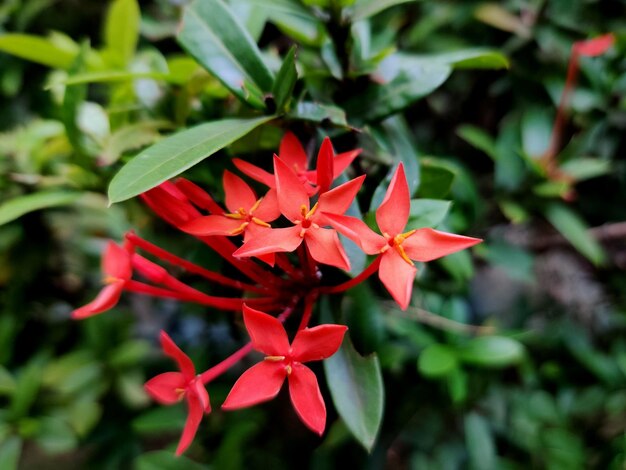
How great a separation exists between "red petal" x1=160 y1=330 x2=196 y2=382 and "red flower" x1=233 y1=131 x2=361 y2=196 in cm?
16

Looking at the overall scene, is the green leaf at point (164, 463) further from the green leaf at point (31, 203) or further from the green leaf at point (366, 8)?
the green leaf at point (366, 8)

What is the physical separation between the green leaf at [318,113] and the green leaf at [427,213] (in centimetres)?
11

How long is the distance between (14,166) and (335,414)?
0.59m

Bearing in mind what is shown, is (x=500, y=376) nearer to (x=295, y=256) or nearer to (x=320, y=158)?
(x=295, y=256)

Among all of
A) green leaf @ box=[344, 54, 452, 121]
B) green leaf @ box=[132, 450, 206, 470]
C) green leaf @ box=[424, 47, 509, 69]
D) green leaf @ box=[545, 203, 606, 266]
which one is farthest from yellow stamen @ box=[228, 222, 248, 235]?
green leaf @ box=[545, 203, 606, 266]

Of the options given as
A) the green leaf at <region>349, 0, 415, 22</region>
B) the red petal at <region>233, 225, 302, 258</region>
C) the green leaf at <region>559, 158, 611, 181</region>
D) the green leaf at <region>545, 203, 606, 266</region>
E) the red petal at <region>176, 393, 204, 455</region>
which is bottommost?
the green leaf at <region>545, 203, 606, 266</region>

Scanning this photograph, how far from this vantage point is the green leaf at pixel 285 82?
467 millimetres

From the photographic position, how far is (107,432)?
3.03ft

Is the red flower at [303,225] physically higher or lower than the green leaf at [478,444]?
higher

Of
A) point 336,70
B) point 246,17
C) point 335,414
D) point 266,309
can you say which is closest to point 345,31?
point 336,70

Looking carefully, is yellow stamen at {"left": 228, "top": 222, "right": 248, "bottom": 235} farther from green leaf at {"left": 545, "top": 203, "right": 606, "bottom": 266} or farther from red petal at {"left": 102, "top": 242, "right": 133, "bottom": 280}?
green leaf at {"left": 545, "top": 203, "right": 606, "bottom": 266}

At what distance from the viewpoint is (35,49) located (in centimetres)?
68

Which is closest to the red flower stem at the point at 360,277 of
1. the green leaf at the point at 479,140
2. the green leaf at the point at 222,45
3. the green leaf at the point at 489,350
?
the green leaf at the point at 222,45

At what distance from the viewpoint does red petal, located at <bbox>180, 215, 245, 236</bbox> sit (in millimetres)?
437
